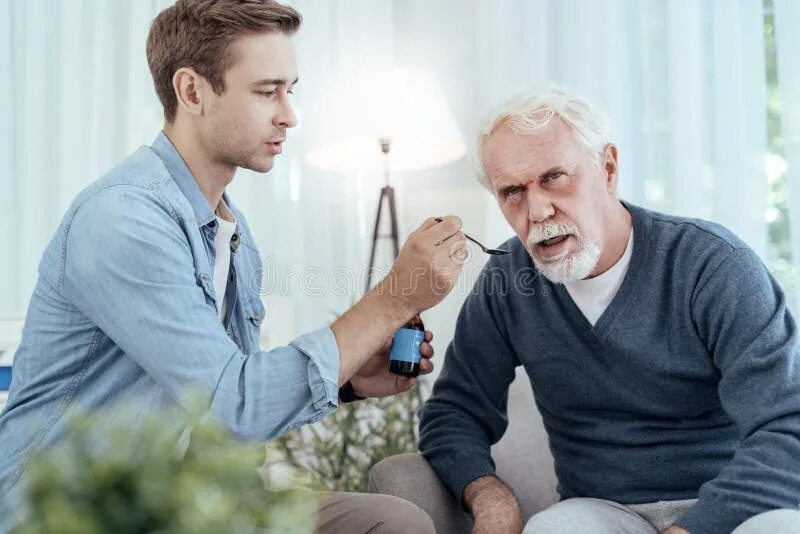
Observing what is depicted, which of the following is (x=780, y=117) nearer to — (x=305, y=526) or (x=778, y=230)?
(x=778, y=230)

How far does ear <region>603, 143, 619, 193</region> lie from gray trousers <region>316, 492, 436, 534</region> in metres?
0.73

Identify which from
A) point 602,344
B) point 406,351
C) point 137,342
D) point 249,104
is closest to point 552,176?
point 602,344

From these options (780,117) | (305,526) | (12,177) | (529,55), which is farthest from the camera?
(12,177)

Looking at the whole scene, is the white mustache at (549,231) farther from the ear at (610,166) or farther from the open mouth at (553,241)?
the ear at (610,166)

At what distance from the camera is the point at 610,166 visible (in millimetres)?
1607

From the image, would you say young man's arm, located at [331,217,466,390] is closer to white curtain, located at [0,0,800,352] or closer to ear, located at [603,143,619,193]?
ear, located at [603,143,619,193]

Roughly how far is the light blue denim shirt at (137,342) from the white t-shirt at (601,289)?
572 millimetres

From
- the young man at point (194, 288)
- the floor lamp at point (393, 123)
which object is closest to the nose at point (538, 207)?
the young man at point (194, 288)

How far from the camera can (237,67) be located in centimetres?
142

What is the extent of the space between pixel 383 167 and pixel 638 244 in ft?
4.82

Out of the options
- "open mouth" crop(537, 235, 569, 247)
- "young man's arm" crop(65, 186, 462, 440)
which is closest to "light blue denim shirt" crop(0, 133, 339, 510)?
"young man's arm" crop(65, 186, 462, 440)

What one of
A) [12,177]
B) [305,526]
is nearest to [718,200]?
[305,526]

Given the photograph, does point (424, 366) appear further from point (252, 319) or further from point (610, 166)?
point (610, 166)

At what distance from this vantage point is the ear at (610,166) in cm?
159
